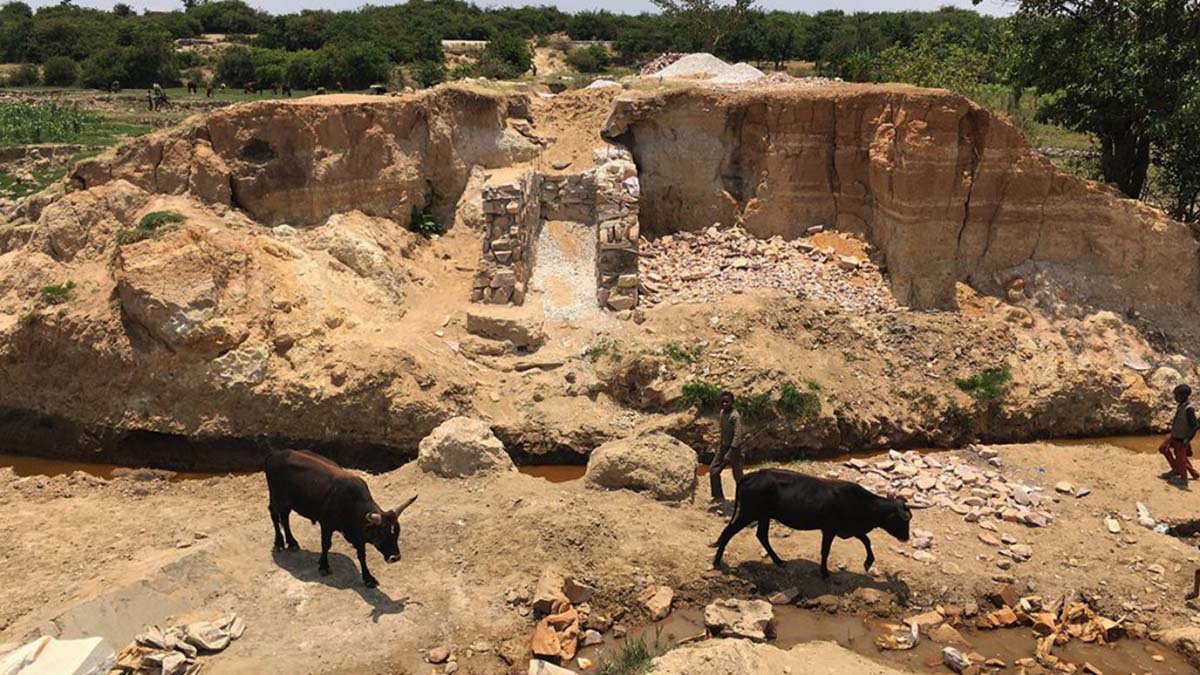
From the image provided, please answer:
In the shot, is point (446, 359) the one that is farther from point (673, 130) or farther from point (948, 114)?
point (948, 114)

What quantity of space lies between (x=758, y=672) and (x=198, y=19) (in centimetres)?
6782

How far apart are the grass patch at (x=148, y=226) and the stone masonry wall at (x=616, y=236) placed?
293 inches

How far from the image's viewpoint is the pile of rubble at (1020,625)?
30.9 ft

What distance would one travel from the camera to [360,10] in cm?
6900

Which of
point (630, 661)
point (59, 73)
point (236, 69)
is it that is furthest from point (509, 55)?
point (630, 661)

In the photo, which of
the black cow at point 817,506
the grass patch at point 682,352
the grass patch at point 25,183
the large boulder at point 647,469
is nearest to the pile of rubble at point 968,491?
the black cow at point 817,506

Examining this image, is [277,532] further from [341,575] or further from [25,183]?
[25,183]

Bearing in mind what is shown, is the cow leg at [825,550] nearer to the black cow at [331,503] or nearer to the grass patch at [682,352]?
the black cow at [331,503]

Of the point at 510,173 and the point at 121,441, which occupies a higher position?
the point at 510,173

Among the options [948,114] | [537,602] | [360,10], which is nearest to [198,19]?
[360,10]

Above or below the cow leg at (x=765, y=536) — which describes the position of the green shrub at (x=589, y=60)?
above

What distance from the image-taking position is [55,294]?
579 inches

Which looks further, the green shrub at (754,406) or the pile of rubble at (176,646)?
the green shrub at (754,406)

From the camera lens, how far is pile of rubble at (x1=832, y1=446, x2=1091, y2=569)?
11512 mm
